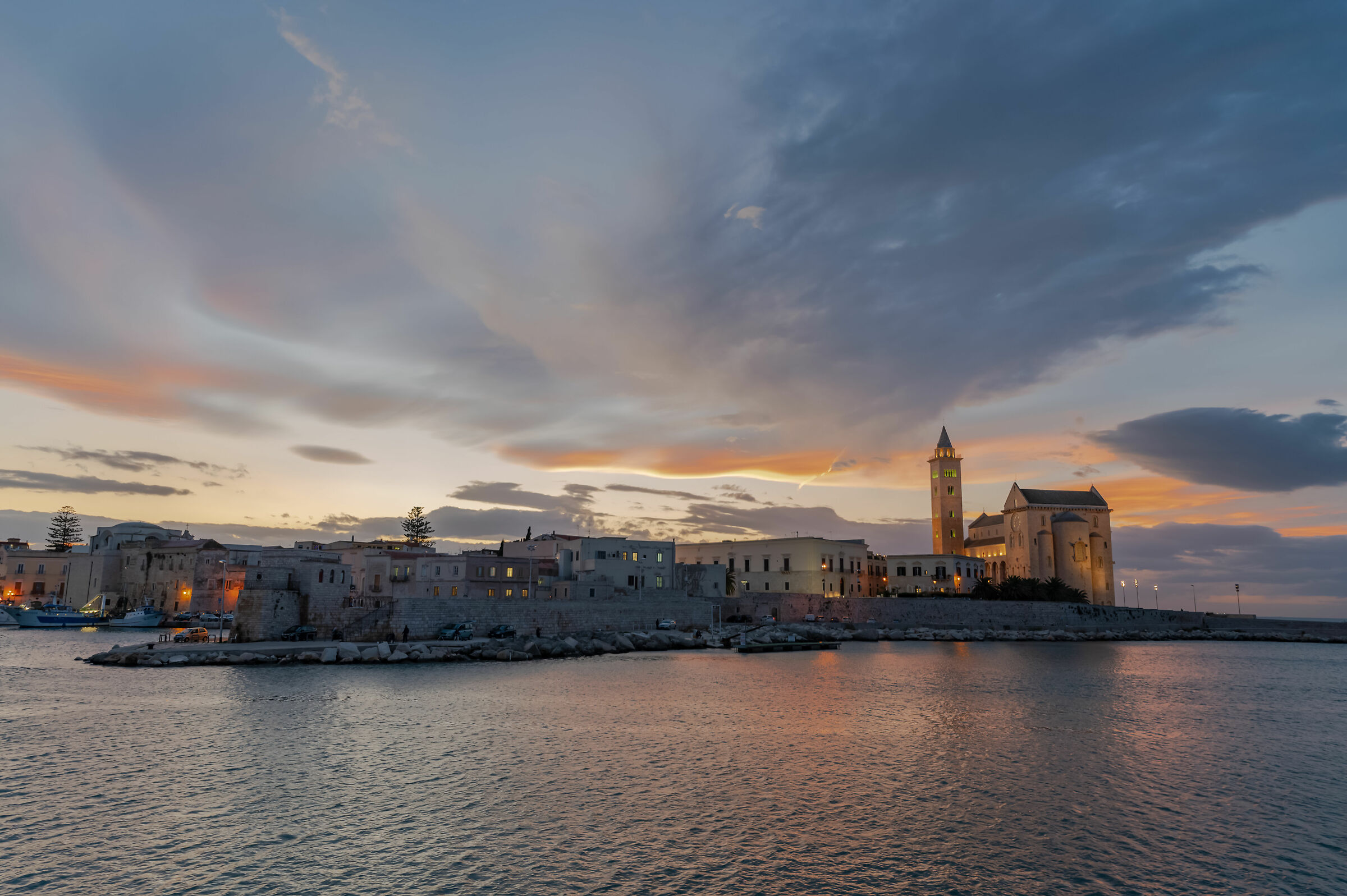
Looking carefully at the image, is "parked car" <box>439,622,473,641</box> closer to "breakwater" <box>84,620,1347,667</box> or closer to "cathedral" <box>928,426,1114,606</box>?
"breakwater" <box>84,620,1347,667</box>

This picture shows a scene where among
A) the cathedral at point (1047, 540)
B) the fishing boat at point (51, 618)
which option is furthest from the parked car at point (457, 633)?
the cathedral at point (1047, 540)

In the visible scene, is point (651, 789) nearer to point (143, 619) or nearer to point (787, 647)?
point (787, 647)

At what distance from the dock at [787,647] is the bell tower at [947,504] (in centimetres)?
5973

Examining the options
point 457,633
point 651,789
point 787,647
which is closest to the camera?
point 651,789

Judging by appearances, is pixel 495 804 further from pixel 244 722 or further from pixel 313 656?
pixel 313 656

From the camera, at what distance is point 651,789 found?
2148cm

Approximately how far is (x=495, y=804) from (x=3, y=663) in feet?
163

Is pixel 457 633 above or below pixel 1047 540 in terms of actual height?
below

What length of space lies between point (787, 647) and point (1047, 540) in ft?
205

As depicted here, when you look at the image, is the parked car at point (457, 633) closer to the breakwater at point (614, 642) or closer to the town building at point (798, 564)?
the breakwater at point (614, 642)

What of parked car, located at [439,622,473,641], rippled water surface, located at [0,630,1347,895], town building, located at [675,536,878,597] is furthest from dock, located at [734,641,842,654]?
rippled water surface, located at [0,630,1347,895]

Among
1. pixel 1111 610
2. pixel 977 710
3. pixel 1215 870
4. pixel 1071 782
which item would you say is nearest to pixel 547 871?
pixel 1215 870

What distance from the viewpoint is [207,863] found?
15289mm

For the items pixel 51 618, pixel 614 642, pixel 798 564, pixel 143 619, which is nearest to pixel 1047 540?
pixel 798 564
